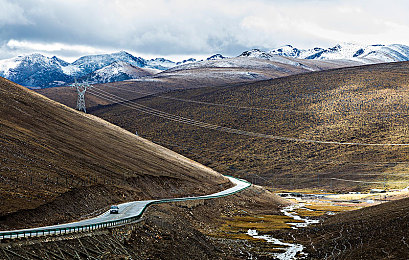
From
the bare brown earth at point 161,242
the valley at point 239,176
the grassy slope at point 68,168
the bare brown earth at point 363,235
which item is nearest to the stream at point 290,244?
the valley at point 239,176

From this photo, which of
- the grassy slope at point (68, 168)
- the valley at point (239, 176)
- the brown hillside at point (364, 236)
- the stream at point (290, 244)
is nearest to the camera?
the brown hillside at point (364, 236)

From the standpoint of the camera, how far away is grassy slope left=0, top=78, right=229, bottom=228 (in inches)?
2094

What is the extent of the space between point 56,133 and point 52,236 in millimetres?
50492

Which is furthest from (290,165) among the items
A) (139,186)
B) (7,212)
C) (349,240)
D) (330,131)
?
(7,212)

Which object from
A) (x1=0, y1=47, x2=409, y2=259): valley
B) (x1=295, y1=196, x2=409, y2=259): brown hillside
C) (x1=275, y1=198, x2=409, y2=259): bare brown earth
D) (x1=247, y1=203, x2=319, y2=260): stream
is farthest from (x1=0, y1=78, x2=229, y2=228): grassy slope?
(x1=295, y1=196, x2=409, y2=259): brown hillside

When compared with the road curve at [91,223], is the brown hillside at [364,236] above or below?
below

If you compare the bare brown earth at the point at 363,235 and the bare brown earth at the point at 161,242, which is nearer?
the bare brown earth at the point at 161,242

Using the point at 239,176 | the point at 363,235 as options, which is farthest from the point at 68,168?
the point at 239,176

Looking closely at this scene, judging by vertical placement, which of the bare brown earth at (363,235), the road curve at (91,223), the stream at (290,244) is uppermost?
the road curve at (91,223)

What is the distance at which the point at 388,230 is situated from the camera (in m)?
57.4

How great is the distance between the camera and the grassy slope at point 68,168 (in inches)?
2094

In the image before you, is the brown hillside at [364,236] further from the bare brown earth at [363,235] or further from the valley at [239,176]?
the valley at [239,176]

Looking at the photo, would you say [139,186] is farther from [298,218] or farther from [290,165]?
[290,165]

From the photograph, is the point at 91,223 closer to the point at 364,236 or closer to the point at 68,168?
the point at 68,168
